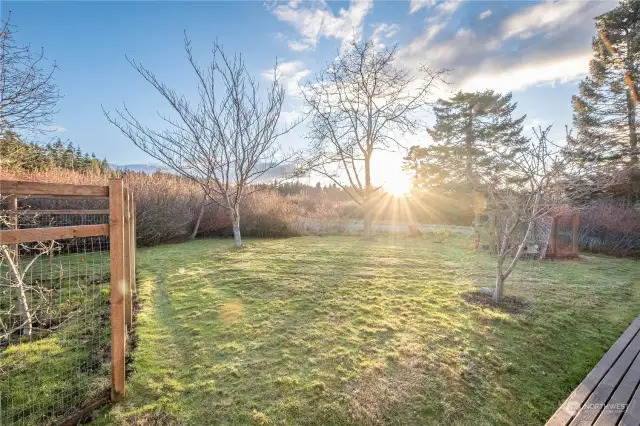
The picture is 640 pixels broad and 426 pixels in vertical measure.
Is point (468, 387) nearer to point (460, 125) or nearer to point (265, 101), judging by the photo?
point (265, 101)

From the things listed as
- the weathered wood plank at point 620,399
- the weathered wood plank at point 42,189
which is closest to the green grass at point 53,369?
the weathered wood plank at point 42,189

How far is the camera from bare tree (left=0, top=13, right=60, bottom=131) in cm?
583

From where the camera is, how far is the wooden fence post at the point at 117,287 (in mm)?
1996

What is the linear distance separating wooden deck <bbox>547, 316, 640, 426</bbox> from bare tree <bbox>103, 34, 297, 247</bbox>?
8.24 m

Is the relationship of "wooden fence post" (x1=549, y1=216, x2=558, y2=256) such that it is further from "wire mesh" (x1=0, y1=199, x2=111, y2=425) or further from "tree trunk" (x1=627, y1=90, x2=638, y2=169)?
"wire mesh" (x1=0, y1=199, x2=111, y2=425)

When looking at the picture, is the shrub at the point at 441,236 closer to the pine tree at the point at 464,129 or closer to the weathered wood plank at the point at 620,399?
the pine tree at the point at 464,129

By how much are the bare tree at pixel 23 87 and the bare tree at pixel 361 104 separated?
7741 mm

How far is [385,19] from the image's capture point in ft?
24.1

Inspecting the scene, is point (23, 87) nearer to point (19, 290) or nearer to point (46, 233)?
point (19, 290)

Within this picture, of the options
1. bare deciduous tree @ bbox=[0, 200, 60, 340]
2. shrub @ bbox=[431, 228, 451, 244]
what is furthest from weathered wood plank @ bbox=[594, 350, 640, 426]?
shrub @ bbox=[431, 228, 451, 244]

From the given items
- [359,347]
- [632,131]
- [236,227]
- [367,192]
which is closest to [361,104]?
[367,192]

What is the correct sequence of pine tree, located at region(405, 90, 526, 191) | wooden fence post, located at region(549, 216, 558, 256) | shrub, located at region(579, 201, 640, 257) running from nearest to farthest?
1. wooden fence post, located at region(549, 216, 558, 256)
2. shrub, located at region(579, 201, 640, 257)
3. pine tree, located at region(405, 90, 526, 191)

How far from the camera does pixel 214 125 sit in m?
8.59

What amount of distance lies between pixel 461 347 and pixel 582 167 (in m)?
3.31
